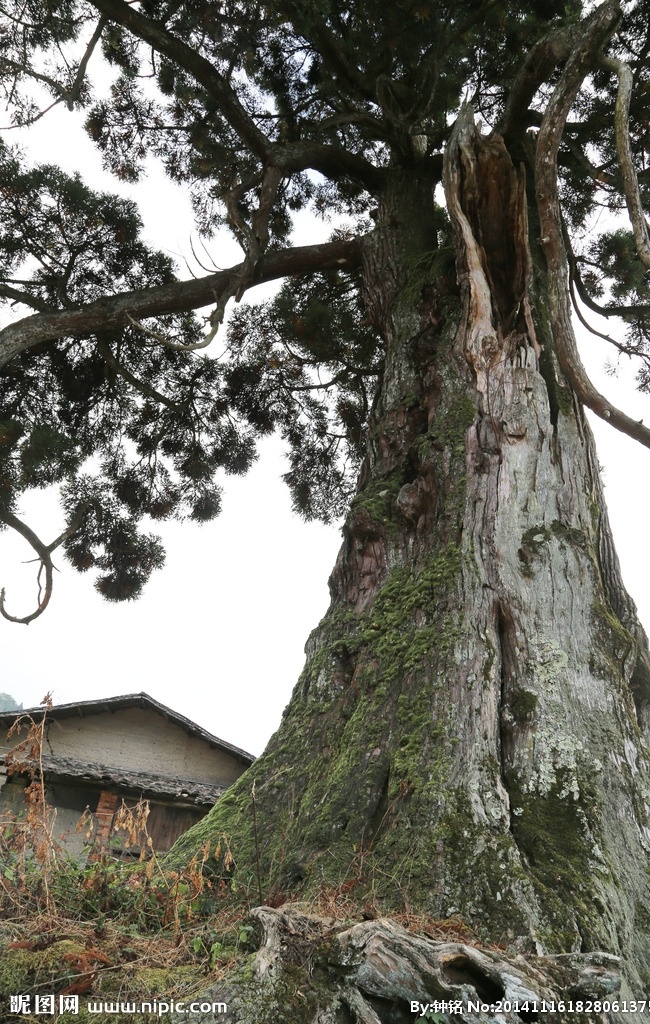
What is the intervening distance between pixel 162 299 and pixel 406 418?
2239 mm

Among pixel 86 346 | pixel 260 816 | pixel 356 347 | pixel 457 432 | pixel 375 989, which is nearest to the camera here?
pixel 375 989

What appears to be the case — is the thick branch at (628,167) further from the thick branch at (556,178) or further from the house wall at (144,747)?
the house wall at (144,747)

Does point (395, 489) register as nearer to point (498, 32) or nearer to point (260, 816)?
point (260, 816)

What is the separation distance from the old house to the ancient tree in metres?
3.80

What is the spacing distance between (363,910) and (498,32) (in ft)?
23.8

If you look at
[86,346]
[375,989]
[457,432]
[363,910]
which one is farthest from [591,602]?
[86,346]

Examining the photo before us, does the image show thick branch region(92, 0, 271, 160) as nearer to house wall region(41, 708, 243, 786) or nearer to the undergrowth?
the undergrowth

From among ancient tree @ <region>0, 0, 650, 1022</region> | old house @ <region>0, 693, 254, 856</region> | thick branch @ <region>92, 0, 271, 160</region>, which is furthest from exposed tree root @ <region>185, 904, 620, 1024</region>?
old house @ <region>0, 693, 254, 856</region>

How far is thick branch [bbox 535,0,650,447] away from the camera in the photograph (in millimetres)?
3930

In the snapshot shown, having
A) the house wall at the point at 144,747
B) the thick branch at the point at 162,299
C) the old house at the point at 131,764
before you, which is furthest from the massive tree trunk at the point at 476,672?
the house wall at the point at 144,747

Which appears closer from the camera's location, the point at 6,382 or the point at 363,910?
the point at 363,910

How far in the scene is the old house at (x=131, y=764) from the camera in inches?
382

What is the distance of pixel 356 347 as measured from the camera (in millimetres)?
7473

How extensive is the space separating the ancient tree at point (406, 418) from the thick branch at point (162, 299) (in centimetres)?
2
